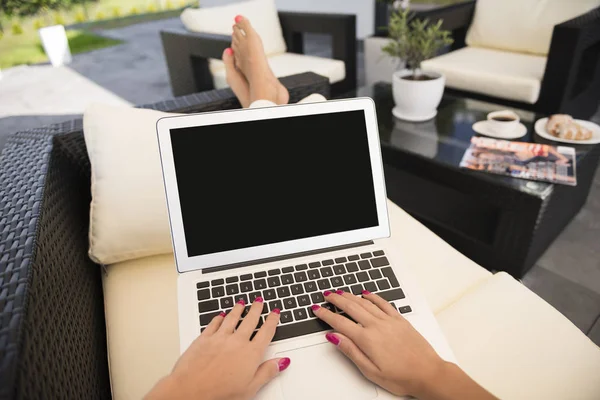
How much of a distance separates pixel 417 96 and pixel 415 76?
115 millimetres

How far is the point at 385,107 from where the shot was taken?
1.84 metres

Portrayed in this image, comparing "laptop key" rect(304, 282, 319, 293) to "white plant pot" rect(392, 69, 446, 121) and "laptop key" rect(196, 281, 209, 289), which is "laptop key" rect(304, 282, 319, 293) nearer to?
"laptop key" rect(196, 281, 209, 289)

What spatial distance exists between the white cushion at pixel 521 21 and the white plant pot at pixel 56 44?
13.2ft

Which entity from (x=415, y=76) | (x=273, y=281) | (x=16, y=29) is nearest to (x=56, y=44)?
(x=16, y=29)

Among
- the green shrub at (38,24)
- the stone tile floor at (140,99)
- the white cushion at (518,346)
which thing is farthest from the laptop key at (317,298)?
the green shrub at (38,24)

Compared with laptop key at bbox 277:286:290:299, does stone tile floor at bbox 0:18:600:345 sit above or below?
below

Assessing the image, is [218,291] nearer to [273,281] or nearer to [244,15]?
[273,281]

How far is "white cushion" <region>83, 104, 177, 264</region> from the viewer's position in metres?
0.89

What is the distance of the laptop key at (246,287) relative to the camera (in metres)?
0.71

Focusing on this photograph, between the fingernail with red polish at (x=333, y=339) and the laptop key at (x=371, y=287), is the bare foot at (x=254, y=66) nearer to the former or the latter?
the laptop key at (x=371, y=287)

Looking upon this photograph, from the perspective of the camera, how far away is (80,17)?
4469 mm

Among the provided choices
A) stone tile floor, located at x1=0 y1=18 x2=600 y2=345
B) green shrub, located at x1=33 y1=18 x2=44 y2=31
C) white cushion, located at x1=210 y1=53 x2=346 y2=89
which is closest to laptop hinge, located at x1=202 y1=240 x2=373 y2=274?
stone tile floor, located at x1=0 y1=18 x2=600 y2=345

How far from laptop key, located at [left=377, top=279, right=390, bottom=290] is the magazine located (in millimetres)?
730

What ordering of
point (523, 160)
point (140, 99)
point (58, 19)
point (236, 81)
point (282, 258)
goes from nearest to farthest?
point (282, 258) < point (523, 160) < point (236, 81) < point (140, 99) < point (58, 19)
